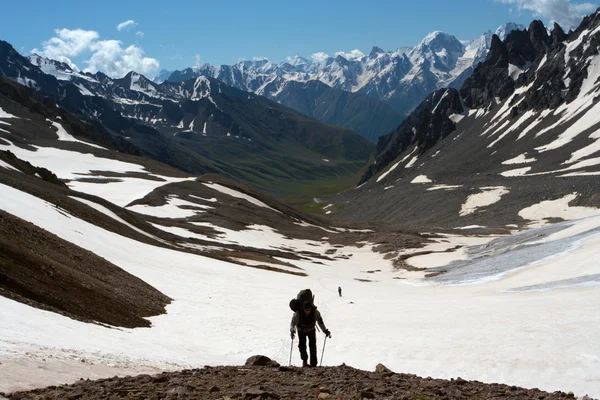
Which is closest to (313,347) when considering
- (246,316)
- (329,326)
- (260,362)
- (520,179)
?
(260,362)

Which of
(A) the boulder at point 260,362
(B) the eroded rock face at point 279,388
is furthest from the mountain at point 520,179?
(B) the eroded rock face at point 279,388

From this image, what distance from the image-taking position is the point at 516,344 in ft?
68.9

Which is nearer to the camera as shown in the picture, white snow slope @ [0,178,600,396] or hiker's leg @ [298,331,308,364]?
white snow slope @ [0,178,600,396]

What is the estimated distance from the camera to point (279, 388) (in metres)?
11.9

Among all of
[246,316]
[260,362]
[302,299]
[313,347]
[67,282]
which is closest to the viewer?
[260,362]

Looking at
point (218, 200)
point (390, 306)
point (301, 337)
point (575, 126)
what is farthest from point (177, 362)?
point (575, 126)

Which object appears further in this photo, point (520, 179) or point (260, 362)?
point (520, 179)

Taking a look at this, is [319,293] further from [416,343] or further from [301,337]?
[301,337]

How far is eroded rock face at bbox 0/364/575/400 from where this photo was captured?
1089 centimetres

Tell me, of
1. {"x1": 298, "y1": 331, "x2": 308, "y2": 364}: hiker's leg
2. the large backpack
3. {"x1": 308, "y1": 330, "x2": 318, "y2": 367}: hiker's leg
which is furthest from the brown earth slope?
{"x1": 308, "y1": 330, "x2": 318, "y2": 367}: hiker's leg

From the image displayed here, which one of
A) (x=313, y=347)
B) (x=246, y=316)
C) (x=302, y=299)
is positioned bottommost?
(x=313, y=347)

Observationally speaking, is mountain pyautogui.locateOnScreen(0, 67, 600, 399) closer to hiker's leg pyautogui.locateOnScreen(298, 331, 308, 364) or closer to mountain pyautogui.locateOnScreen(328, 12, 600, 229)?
hiker's leg pyautogui.locateOnScreen(298, 331, 308, 364)

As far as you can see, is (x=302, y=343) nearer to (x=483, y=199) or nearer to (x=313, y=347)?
(x=313, y=347)

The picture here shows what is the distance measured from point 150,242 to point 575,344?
42521 millimetres
